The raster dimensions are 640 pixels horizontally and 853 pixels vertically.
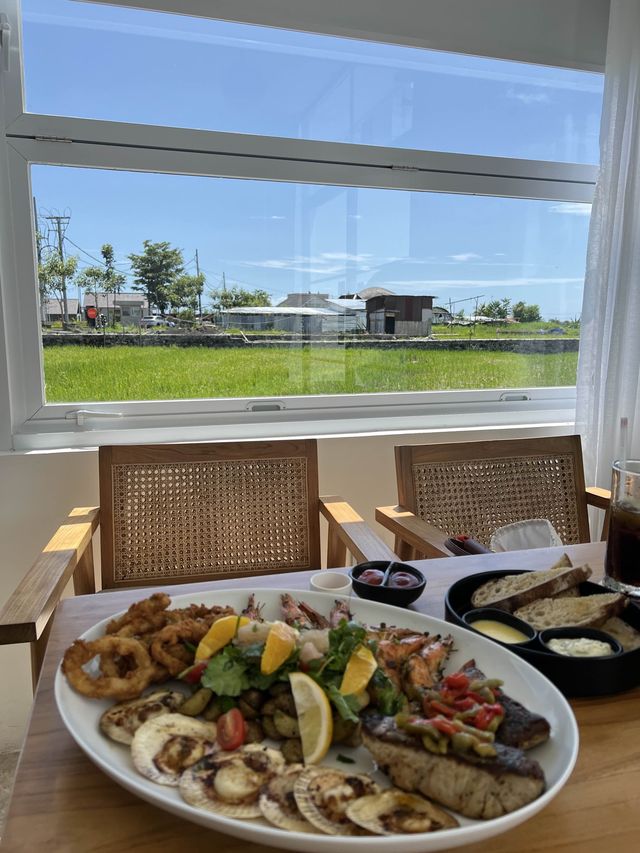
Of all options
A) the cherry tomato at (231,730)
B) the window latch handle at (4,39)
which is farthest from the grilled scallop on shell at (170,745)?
the window latch handle at (4,39)

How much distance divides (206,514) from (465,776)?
125 cm

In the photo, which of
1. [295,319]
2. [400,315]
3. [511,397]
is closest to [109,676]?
[295,319]

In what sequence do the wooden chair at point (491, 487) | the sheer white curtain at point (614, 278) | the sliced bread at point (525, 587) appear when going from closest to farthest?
the sliced bread at point (525, 587) → the wooden chair at point (491, 487) → the sheer white curtain at point (614, 278)

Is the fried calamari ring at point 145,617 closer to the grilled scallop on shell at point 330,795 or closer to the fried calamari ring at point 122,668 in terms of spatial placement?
the fried calamari ring at point 122,668

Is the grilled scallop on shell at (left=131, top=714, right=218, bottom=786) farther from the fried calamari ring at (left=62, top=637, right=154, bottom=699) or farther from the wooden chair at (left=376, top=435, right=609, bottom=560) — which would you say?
the wooden chair at (left=376, top=435, right=609, bottom=560)

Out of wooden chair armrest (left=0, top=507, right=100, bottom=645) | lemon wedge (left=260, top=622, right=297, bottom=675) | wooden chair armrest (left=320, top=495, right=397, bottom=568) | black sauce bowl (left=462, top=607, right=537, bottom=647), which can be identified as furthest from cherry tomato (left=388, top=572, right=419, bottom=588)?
wooden chair armrest (left=0, top=507, right=100, bottom=645)

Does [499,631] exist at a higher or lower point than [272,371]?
lower

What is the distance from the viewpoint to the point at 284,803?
536mm

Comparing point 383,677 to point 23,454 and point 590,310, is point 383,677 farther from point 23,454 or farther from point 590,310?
point 590,310

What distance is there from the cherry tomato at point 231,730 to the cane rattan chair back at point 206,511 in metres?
1.03

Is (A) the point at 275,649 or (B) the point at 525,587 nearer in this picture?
(A) the point at 275,649

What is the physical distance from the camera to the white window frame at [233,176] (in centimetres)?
189

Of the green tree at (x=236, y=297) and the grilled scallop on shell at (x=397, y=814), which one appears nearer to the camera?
the grilled scallop on shell at (x=397, y=814)

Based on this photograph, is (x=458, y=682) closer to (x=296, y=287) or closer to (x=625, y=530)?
(x=625, y=530)
